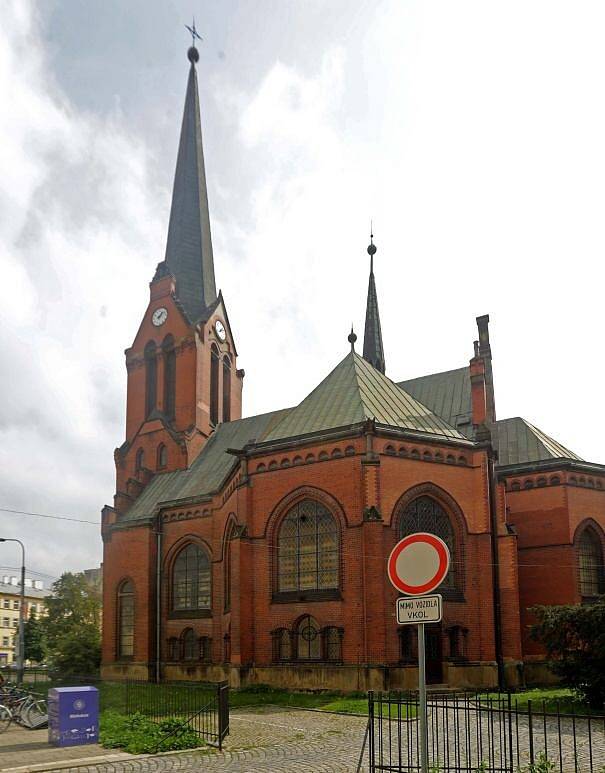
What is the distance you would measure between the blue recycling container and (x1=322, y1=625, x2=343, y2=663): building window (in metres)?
12.9

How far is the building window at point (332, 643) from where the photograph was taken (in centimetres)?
2928

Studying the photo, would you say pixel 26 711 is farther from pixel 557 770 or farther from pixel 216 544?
pixel 216 544

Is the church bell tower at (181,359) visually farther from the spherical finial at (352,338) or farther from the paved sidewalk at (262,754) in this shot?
the paved sidewalk at (262,754)

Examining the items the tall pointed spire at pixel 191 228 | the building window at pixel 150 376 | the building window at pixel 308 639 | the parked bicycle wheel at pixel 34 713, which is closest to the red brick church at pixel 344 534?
the building window at pixel 308 639

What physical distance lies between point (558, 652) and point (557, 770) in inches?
452

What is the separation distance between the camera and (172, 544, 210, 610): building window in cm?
3928

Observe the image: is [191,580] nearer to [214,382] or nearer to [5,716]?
[214,382]

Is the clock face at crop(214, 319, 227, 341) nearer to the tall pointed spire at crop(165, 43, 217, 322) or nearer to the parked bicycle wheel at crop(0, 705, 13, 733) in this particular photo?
the tall pointed spire at crop(165, 43, 217, 322)

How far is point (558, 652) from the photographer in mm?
23281

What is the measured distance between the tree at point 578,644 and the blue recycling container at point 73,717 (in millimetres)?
12167

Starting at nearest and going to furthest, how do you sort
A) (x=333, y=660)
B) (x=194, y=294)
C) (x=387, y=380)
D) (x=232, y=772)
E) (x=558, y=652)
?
1. (x=232, y=772)
2. (x=558, y=652)
3. (x=333, y=660)
4. (x=387, y=380)
5. (x=194, y=294)

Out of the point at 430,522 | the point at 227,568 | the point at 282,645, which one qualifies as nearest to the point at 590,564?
the point at 430,522

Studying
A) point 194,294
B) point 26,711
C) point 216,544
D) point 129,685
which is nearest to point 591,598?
point 216,544

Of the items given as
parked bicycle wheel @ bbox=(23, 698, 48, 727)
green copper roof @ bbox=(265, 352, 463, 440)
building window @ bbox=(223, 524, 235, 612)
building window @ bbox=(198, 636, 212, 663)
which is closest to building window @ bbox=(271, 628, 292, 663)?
building window @ bbox=(223, 524, 235, 612)
